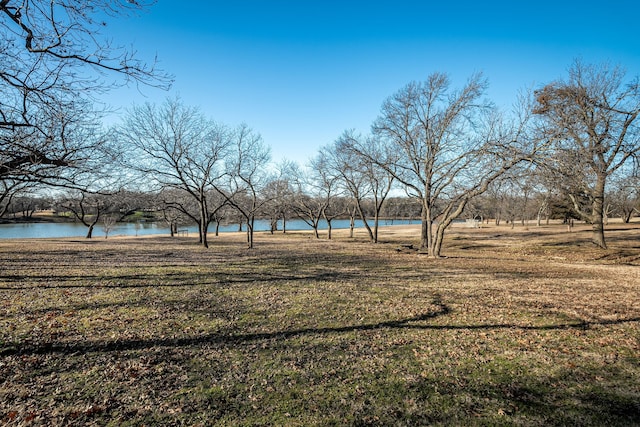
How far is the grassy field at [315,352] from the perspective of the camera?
3.49 m

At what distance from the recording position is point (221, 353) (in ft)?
16.0

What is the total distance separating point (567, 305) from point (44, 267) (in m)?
15.8

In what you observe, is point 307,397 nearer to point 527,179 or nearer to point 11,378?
point 11,378

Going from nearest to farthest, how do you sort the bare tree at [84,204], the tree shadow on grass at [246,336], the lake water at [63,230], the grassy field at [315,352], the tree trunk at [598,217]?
the grassy field at [315,352] < the tree shadow on grass at [246,336] < the tree trunk at [598,217] < the bare tree at [84,204] < the lake water at [63,230]

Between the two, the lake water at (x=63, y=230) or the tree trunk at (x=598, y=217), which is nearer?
the tree trunk at (x=598, y=217)

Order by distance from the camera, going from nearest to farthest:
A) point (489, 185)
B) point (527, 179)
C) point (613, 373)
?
1. point (613, 373)
2. point (527, 179)
3. point (489, 185)

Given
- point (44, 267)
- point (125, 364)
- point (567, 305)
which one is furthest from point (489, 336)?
point (44, 267)

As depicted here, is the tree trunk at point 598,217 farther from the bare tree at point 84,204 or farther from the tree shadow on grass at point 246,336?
the bare tree at point 84,204

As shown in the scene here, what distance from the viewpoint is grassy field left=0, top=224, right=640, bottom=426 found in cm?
349

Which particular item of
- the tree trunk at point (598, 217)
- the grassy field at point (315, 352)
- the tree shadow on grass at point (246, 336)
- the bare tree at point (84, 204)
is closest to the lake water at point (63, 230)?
the bare tree at point (84, 204)

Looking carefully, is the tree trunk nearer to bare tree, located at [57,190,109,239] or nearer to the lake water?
bare tree, located at [57,190,109,239]

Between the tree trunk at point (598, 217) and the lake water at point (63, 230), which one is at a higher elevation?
the tree trunk at point (598, 217)

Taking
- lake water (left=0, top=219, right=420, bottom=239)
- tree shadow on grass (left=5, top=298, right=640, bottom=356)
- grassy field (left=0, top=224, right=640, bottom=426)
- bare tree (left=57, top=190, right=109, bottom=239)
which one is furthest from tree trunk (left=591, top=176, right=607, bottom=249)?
lake water (left=0, top=219, right=420, bottom=239)

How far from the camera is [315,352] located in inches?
194
